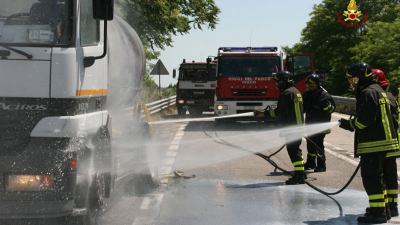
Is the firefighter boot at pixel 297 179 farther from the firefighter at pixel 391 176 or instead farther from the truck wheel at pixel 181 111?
the truck wheel at pixel 181 111

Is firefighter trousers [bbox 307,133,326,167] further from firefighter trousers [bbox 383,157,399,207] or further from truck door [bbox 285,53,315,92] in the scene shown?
truck door [bbox 285,53,315,92]

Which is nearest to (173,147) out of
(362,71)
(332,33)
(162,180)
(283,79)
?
(162,180)

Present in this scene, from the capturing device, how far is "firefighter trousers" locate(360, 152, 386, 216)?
6633 mm

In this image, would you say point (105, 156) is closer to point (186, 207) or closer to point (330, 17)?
point (186, 207)

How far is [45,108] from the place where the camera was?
16.9ft

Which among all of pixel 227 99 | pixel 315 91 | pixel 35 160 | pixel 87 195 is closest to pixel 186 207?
pixel 87 195

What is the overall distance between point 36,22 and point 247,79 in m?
15.0

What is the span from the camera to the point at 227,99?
2033cm

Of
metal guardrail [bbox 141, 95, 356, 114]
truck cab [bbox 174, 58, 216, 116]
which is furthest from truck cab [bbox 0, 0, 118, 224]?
truck cab [bbox 174, 58, 216, 116]

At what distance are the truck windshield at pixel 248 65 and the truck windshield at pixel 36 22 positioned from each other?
14925mm

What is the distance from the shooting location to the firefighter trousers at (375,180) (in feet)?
21.8

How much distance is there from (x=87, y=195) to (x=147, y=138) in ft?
10.5

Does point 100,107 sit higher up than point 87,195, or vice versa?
point 100,107

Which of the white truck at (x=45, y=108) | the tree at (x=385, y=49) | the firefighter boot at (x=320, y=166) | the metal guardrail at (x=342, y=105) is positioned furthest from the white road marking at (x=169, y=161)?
the tree at (x=385, y=49)
